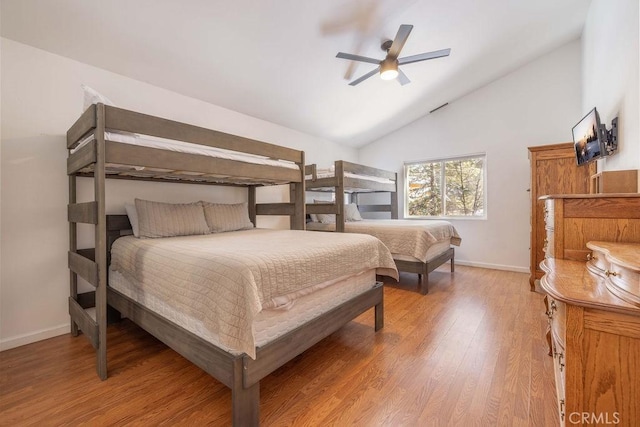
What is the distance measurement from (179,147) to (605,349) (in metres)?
2.32

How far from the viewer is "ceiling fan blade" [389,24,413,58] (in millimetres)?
2133

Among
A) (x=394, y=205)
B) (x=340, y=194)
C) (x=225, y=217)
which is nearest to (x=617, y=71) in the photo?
(x=340, y=194)

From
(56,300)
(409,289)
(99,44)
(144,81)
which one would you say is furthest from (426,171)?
(56,300)

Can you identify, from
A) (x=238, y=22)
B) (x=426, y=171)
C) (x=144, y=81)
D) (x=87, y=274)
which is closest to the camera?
(x=87, y=274)

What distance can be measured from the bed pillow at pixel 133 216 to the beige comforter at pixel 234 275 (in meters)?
0.32

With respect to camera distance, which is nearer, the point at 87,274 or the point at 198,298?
the point at 198,298

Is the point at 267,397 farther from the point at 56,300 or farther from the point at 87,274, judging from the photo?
the point at 56,300

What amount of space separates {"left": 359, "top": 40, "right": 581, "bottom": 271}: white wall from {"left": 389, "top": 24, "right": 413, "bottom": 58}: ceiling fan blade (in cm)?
251

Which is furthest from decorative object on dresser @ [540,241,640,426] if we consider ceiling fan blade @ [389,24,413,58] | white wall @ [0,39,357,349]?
white wall @ [0,39,357,349]

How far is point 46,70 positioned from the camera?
2072 mm

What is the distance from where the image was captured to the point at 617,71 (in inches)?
82.0

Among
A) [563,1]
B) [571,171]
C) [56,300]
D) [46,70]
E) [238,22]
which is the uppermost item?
[563,1]

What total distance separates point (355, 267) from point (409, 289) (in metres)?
1.67

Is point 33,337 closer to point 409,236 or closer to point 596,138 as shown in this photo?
point 409,236
